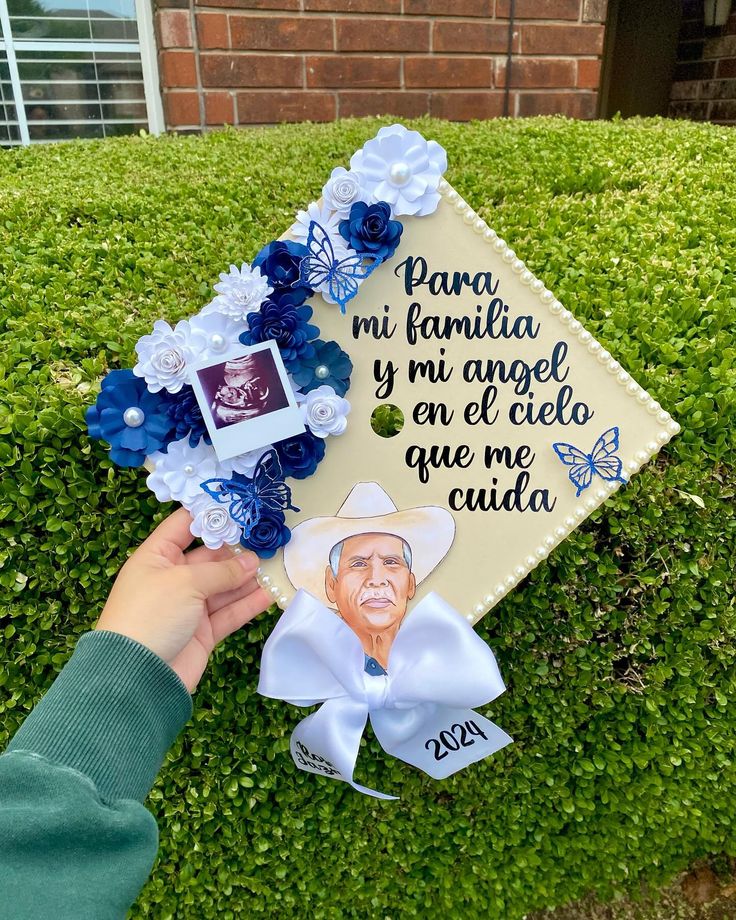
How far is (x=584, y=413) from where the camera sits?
1.43 m

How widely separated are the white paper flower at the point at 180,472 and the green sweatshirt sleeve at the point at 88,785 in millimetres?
264

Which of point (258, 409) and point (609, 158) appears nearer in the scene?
point (258, 409)

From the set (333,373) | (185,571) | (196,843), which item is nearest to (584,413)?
(333,373)

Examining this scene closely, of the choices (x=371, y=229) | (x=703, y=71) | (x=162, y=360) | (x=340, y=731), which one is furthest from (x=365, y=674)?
(x=703, y=71)

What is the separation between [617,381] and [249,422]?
719 millimetres

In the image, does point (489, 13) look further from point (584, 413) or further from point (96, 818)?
point (96, 818)

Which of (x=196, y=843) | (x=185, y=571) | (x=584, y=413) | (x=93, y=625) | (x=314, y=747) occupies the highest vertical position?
(x=584, y=413)

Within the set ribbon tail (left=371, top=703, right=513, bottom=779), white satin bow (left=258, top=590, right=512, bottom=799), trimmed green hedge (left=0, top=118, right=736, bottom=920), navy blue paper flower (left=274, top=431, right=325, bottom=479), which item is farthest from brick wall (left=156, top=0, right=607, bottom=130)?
ribbon tail (left=371, top=703, right=513, bottom=779)

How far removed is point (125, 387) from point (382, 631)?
26.1 inches

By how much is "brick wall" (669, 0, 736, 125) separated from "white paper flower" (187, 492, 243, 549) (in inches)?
247

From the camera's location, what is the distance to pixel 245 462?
52.7 inches

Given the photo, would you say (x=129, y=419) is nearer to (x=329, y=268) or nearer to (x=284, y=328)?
(x=284, y=328)

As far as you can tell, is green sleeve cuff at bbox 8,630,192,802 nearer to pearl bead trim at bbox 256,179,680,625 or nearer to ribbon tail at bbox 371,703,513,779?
pearl bead trim at bbox 256,179,680,625

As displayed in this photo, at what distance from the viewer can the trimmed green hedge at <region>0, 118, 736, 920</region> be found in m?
1.52
